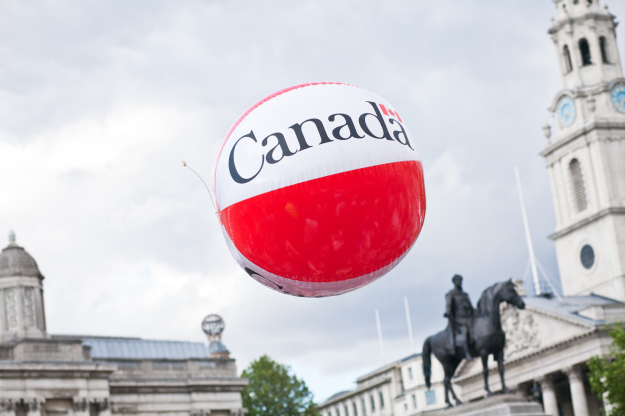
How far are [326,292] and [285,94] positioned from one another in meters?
2.13

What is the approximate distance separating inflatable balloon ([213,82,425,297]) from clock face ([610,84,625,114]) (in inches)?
3449

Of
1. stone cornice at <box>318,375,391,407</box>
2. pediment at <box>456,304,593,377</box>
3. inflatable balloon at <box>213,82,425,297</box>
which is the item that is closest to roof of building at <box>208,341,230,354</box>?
pediment at <box>456,304,593,377</box>

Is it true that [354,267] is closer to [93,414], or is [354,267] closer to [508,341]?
[93,414]

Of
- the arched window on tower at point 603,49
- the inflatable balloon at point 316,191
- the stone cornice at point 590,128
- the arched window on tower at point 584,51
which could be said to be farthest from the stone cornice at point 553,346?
the inflatable balloon at point 316,191

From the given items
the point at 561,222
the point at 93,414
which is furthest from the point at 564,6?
the point at 93,414

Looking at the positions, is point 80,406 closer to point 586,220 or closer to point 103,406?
point 103,406

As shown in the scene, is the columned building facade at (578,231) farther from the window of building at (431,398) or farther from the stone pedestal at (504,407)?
the stone pedestal at (504,407)

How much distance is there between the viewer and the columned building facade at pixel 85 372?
55.9 m

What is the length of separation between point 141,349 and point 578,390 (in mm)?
34061

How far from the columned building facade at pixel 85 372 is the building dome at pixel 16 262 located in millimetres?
59

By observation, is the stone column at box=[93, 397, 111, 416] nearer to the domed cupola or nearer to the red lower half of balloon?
the domed cupola

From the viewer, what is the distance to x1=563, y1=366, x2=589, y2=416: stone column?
79375mm

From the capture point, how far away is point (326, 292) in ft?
35.2

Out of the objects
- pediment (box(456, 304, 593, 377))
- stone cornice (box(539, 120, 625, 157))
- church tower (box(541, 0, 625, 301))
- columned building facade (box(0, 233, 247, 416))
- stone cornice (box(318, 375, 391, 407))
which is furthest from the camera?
stone cornice (box(318, 375, 391, 407))
